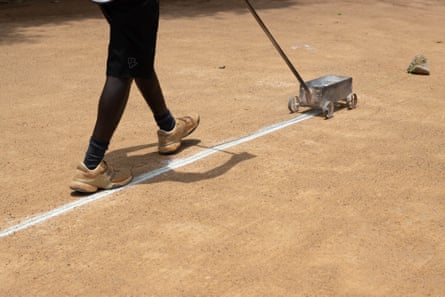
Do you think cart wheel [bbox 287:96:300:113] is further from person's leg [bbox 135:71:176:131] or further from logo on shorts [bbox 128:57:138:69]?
logo on shorts [bbox 128:57:138:69]

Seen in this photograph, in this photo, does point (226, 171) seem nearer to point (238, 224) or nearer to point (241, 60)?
point (238, 224)

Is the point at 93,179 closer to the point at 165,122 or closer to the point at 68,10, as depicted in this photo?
the point at 165,122

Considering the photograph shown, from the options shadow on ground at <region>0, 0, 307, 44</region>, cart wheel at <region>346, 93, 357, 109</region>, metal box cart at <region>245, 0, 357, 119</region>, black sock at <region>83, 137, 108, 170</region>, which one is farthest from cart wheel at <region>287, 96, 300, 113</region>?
shadow on ground at <region>0, 0, 307, 44</region>

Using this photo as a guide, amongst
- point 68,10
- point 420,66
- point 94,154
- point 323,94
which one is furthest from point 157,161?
point 68,10

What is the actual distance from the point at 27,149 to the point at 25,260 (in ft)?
6.62

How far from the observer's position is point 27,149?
19.3 ft

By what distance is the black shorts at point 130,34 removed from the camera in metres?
4.71

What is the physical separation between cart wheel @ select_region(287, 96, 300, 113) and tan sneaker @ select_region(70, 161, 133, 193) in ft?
7.51

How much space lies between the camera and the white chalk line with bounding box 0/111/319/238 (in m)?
4.50

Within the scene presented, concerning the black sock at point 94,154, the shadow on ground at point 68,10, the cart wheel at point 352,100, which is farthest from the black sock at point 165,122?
the shadow on ground at point 68,10

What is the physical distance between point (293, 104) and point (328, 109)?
35 cm

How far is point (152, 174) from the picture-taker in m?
5.30

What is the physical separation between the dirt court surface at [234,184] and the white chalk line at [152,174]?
2.4 inches

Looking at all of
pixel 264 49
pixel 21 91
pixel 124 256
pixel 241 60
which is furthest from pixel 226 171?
pixel 264 49
